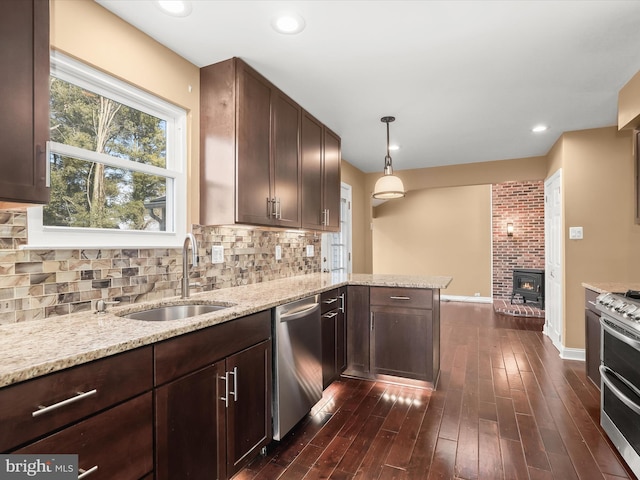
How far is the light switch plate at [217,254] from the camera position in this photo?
94.7 inches

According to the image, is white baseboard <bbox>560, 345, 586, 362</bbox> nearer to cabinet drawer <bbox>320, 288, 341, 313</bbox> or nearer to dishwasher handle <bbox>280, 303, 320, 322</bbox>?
cabinet drawer <bbox>320, 288, 341, 313</bbox>

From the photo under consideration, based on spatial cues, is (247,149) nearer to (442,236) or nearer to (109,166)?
(109,166)

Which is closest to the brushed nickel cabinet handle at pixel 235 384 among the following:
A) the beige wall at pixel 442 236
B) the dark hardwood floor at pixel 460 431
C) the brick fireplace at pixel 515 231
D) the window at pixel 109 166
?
the dark hardwood floor at pixel 460 431

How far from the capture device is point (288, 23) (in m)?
1.89

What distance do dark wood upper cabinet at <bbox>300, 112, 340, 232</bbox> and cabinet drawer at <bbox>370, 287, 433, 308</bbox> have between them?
33.9 inches

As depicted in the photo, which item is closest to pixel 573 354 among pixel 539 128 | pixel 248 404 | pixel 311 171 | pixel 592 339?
pixel 592 339

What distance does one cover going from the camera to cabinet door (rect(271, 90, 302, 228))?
260cm

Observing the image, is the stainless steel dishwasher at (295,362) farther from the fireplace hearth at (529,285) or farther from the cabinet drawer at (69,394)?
the fireplace hearth at (529,285)

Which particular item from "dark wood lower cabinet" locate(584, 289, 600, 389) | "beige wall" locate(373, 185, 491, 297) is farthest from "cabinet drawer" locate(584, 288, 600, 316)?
"beige wall" locate(373, 185, 491, 297)

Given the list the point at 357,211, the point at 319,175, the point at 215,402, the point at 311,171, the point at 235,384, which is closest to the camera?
the point at 215,402

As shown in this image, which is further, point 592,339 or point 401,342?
point 401,342

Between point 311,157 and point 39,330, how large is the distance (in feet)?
7.81

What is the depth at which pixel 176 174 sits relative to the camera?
86.9 inches

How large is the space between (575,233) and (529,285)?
3.05 meters
